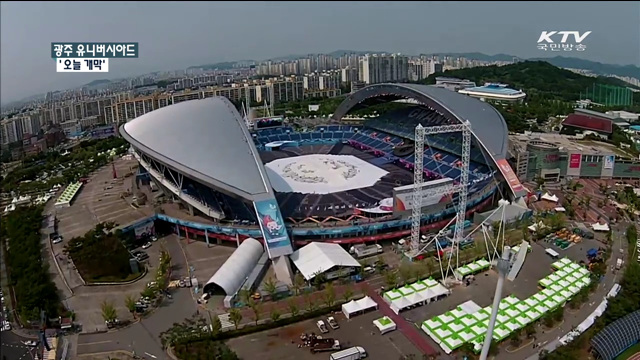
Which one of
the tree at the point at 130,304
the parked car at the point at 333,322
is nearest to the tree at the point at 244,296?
the parked car at the point at 333,322

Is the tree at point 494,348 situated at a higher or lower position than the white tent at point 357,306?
lower

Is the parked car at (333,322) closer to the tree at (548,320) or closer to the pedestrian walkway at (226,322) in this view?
the pedestrian walkway at (226,322)

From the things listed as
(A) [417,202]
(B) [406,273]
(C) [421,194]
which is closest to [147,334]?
(B) [406,273]

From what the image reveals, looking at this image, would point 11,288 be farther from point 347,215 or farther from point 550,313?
point 550,313

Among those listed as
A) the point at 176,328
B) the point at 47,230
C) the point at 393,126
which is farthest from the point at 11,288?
the point at 393,126

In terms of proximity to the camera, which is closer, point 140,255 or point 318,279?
point 318,279

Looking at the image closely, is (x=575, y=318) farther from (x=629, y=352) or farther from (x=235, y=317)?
(x=235, y=317)

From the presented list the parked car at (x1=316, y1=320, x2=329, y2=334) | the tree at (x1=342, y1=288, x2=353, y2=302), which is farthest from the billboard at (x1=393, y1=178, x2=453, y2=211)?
the parked car at (x1=316, y1=320, x2=329, y2=334)

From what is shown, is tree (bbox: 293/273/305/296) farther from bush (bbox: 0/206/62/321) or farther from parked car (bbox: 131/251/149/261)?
bush (bbox: 0/206/62/321)
